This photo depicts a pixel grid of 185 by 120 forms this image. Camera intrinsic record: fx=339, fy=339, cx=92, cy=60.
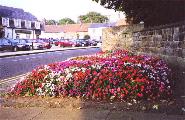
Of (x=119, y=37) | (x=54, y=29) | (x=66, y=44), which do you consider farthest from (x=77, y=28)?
(x=119, y=37)

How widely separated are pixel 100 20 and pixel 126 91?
131 metres

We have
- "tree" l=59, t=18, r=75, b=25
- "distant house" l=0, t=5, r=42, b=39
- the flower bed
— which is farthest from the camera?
"tree" l=59, t=18, r=75, b=25

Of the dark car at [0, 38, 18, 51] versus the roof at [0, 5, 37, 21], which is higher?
the roof at [0, 5, 37, 21]

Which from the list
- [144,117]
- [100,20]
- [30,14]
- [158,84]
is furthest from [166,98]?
[100,20]

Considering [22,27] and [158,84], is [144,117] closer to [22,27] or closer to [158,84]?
[158,84]

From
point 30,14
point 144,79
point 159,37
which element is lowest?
point 144,79

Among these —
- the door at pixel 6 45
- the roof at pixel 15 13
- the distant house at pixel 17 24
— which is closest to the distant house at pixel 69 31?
the distant house at pixel 17 24

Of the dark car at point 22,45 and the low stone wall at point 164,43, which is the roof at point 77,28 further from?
the low stone wall at point 164,43

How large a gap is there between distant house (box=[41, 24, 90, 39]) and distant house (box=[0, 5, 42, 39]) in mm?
22524

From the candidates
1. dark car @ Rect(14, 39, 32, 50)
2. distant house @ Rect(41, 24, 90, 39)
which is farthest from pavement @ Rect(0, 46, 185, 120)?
distant house @ Rect(41, 24, 90, 39)

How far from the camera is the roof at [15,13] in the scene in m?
72.8

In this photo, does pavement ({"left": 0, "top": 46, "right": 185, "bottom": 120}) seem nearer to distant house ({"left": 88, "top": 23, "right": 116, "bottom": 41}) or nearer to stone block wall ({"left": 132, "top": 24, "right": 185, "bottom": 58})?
stone block wall ({"left": 132, "top": 24, "right": 185, "bottom": 58})

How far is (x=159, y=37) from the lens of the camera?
1150 cm

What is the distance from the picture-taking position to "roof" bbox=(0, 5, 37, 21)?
7280 centimetres
